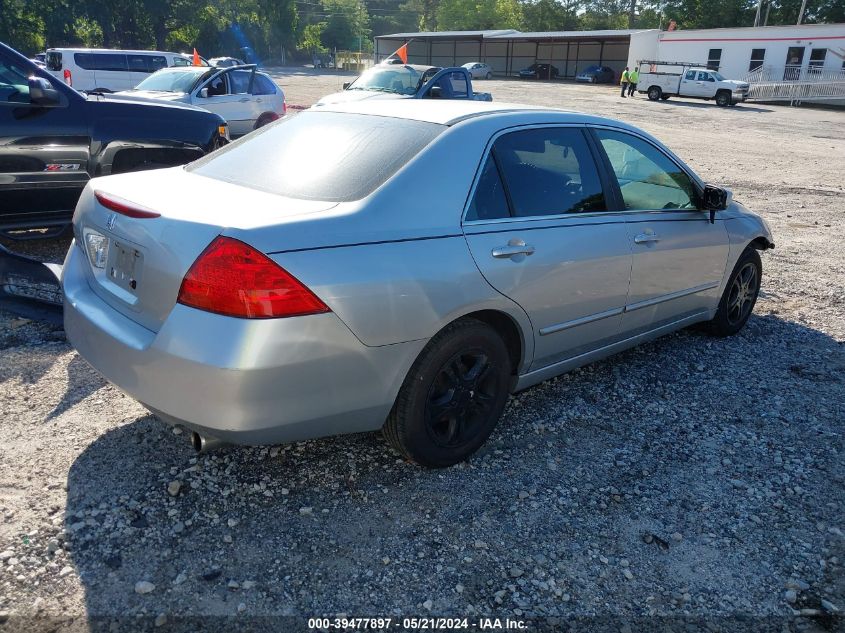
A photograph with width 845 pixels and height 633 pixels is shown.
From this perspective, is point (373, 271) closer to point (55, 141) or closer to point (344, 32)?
point (55, 141)

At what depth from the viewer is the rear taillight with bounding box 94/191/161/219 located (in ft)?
8.71

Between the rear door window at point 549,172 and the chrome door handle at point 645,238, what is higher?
the rear door window at point 549,172

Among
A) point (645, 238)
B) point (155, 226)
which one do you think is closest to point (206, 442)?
point (155, 226)

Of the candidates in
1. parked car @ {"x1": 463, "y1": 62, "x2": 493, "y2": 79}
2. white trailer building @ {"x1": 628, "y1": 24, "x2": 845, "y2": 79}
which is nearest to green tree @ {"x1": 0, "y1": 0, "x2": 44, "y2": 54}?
parked car @ {"x1": 463, "y1": 62, "x2": 493, "y2": 79}

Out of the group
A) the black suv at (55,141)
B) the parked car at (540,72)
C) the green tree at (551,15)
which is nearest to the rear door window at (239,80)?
the black suv at (55,141)

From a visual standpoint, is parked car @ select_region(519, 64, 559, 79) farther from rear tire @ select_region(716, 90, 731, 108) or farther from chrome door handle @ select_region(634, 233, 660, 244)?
chrome door handle @ select_region(634, 233, 660, 244)

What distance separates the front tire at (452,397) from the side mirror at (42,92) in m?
4.51

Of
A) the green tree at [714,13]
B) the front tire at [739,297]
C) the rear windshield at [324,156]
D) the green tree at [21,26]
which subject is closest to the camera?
the rear windshield at [324,156]

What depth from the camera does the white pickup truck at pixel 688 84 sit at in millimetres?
34031

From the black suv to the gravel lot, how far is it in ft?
5.71

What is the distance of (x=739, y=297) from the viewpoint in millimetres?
5051

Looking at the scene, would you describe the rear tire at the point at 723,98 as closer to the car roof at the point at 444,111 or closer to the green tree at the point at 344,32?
the car roof at the point at 444,111

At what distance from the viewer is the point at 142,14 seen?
52.2m

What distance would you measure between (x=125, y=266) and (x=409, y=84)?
1230 cm
